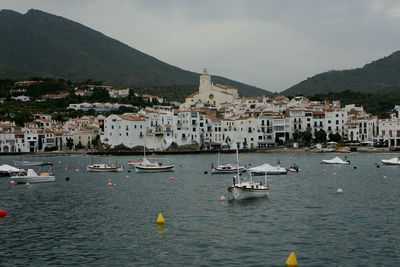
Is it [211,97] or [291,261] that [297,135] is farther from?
[291,261]

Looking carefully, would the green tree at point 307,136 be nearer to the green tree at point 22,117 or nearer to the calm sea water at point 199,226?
the calm sea water at point 199,226

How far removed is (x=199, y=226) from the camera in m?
27.4

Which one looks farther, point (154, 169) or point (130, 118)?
point (130, 118)

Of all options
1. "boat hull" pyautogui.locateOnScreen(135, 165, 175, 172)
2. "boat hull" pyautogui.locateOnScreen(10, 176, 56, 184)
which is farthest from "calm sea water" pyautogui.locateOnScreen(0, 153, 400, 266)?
"boat hull" pyautogui.locateOnScreen(135, 165, 175, 172)

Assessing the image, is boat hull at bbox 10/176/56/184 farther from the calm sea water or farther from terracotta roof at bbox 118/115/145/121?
terracotta roof at bbox 118/115/145/121

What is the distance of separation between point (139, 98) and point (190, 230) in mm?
154550

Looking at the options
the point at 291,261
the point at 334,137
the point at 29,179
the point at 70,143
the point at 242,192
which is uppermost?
the point at 334,137

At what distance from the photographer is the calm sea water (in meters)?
21.3

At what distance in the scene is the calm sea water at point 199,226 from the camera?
70.0 ft

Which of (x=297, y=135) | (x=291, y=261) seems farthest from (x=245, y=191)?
(x=297, y=135)

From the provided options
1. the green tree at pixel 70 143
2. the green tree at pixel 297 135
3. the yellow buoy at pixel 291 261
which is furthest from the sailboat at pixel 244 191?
the green tree at pixel 70 143

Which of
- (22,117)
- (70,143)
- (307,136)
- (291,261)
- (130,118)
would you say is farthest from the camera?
(22,117)

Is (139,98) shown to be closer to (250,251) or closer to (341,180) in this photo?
(341,180)

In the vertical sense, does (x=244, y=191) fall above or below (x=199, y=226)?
above
